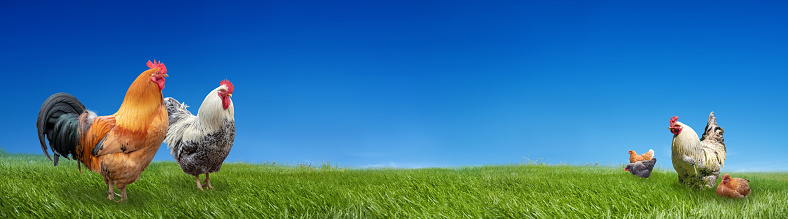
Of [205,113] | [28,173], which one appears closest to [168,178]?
[205,113]

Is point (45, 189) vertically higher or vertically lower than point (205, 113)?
lower

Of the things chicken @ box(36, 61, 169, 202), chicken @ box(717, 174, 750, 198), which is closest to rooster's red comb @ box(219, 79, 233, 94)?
chicken @ box(36, 61, 169, 202)

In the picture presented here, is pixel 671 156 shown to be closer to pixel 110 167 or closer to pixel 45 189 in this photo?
pixel 110 167

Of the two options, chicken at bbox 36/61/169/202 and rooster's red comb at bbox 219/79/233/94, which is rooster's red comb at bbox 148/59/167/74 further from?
rooster's red comb at bbox 219/79/233/94

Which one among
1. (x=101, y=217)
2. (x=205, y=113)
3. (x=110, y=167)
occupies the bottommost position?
(x=101, y=217)

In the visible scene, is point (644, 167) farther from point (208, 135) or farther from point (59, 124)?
point (59, 124)

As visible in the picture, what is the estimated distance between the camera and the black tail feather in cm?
394

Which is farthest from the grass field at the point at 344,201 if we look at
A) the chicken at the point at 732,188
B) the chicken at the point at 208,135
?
the chicken at the point at 208,135

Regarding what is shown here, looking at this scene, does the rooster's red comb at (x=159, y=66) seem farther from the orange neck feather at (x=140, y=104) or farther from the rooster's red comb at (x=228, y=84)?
the rooster's red comb at (x=228, y=84)

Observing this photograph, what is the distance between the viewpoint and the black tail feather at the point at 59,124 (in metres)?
3.94

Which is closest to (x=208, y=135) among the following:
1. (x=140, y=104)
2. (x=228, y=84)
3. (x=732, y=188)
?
(x=228, y=84)

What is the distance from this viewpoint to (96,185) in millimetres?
5051

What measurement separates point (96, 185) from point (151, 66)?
213 centimetres

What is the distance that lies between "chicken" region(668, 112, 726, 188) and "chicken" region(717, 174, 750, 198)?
0.68 ft
